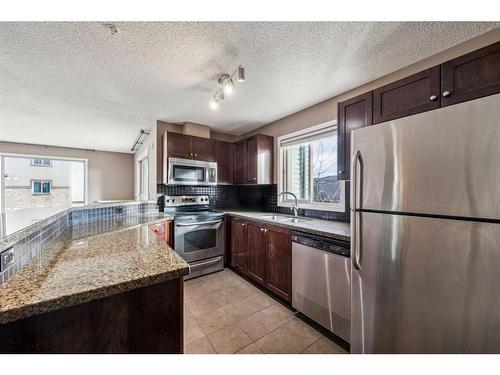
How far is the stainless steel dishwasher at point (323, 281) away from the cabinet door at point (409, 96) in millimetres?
1056

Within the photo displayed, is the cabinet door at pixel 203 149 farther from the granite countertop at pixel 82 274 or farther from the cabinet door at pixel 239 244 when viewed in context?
the granite countertop at pixel 82 274

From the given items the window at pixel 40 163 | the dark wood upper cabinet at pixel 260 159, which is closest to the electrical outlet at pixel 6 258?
the dark wood upper cabinet at pixel 260 159

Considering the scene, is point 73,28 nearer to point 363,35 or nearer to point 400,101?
point 363,35

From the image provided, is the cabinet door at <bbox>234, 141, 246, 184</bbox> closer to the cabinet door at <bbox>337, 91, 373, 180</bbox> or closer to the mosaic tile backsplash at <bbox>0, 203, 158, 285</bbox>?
the mosaic tile backsplash at <bbox>0, 203, 158, 285</bbox>

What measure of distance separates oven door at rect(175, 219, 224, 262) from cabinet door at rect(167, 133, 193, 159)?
104 cm

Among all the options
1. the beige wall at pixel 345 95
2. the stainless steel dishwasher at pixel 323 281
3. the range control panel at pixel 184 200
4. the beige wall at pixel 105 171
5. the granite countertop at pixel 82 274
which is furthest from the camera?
the beige wall at pixel 105 171

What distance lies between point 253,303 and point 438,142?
81.6 inches

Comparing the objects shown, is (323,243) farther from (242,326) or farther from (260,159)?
(260,159)

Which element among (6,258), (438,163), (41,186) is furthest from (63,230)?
(41,186)

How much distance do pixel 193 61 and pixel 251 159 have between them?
170 centimetres

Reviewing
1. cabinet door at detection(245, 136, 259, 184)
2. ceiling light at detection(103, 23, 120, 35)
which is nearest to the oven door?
cabinet door at detection(245, 136, 259, 184)

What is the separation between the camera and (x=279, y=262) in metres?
2.14

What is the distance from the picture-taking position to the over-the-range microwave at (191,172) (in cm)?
287
